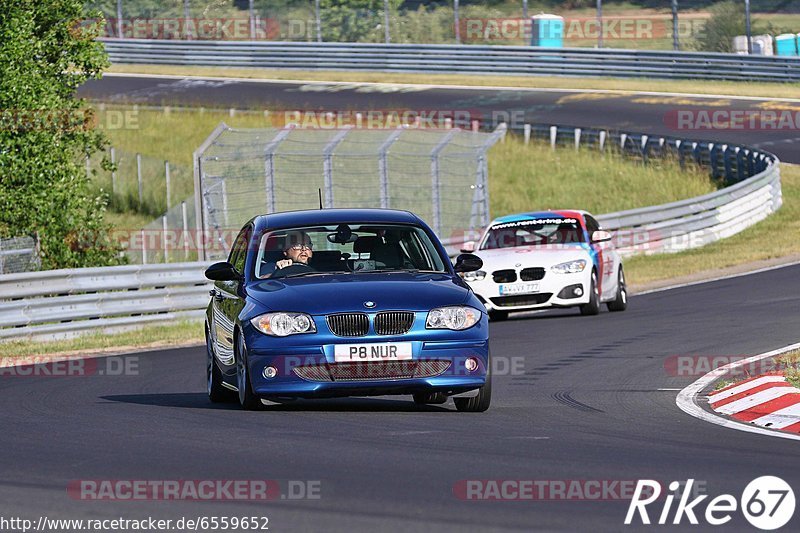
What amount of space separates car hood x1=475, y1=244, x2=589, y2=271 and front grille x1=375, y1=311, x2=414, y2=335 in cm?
974

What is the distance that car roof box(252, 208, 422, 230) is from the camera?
38.0 feet

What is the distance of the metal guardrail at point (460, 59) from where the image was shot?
49.2 m

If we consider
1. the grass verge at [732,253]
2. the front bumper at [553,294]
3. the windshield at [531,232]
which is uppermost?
the windshield at [531,232]

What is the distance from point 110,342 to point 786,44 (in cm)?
3686

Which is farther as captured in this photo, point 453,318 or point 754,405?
point 754,405

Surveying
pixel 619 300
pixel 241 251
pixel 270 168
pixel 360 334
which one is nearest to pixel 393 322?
pixel 360 334

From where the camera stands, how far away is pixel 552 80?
5328cm

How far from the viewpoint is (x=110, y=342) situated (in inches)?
782

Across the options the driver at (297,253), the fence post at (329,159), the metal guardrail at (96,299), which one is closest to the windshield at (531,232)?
the metal guardrail at (96,299)

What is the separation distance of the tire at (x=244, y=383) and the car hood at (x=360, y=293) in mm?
362

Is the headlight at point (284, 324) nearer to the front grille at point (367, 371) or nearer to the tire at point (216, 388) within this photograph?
the front grille at point (367, 371)

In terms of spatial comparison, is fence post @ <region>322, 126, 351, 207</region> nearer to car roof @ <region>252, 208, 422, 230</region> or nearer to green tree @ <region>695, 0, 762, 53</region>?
car roof @ <region>252, 208, 422, 230</region>

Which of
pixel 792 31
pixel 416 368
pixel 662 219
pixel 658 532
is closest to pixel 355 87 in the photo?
pixel 792 31

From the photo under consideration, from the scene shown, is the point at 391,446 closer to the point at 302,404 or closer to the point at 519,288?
the point at 302,404
